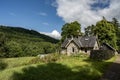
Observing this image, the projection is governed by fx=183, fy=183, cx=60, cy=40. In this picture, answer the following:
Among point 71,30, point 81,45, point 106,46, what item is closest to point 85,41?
point 81,45

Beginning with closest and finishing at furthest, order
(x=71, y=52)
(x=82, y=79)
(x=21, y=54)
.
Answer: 1. (x=82, y=79)
2. (x=71, y=52)
3. (x=21, y=54)

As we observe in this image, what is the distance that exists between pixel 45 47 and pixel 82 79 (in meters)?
70.7

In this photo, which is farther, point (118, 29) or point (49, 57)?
point (118, 29)

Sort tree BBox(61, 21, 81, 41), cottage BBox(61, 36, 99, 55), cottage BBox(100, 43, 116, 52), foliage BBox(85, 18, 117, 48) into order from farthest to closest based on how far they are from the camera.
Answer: tree BBox(61, 21, 81, 41) → foliage BBox(85, 18, 117, 48) → cottage BBox(100, 43, 116, 52) → cottage BBox(61, 36, 99, 55)

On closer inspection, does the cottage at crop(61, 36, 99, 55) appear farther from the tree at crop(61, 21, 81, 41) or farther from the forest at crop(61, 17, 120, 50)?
the tree at crop(61, 21, 81, 41)

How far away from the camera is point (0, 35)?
234 ft

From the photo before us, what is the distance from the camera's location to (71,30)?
246 ft

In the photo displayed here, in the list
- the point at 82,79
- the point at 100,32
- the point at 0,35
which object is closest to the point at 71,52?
the point at 100,32

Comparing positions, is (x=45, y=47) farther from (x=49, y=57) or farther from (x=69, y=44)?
(x=49, y=57)

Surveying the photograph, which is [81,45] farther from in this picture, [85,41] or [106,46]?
[106,46]

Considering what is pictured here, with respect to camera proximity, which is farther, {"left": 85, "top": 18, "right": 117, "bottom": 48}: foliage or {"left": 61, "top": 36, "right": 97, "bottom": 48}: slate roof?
{"left": 85, "top": 18, "right": 117, "bottom": 48}: foliage

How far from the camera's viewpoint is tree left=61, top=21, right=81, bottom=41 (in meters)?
74.4

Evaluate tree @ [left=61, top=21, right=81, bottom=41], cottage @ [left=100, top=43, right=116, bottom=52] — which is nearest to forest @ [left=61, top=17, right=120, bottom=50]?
tree @ [left=61, top=21, right=81, bottom=41]

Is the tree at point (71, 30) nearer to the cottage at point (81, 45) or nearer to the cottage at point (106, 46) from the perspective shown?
the cottage at point (106, 46)
